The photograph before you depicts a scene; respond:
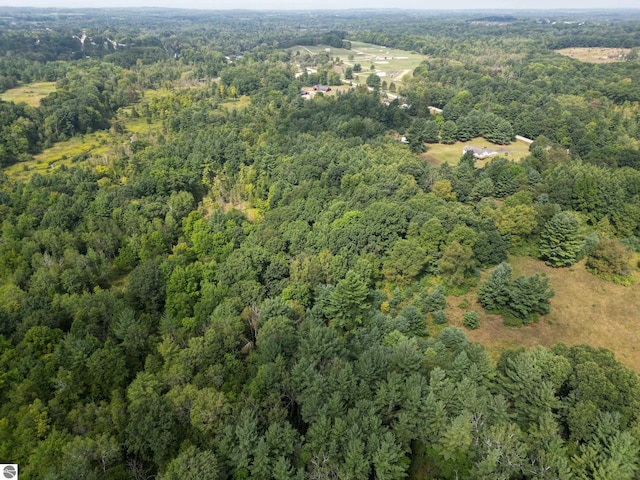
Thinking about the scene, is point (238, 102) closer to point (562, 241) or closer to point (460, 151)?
point (460, 151)

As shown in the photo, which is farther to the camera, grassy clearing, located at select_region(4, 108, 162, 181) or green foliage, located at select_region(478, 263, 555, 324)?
grassy clearing, located at select_region(4, 108, 162, 181)

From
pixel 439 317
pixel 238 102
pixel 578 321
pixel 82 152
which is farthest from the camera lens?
pixel 238 102

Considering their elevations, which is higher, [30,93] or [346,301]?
[30,93]

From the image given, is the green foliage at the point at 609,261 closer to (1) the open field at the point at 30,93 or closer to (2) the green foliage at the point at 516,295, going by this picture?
(2) the green foliage at the point at 516,295

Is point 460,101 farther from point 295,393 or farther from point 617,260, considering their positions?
point 295,393

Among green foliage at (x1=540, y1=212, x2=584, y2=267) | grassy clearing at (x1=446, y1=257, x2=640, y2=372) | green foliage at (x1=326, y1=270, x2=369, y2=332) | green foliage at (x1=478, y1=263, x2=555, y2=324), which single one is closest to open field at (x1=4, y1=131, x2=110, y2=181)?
green foliage at (x1=326, y1=270, x2=369, y2=332)

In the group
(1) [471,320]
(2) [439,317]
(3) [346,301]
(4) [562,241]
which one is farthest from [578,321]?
(3) [346,301]

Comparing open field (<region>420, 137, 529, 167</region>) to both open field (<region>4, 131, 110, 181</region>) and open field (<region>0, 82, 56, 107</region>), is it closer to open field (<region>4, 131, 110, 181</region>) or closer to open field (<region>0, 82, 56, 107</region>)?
open field (<region>4, 131, 110, 181</region>)
